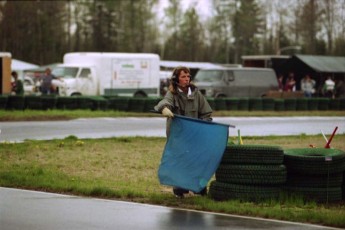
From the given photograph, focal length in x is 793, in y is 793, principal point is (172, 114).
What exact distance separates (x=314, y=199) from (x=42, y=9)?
80465 mm

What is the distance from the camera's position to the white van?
1644 inches

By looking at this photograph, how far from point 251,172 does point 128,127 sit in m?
15.3

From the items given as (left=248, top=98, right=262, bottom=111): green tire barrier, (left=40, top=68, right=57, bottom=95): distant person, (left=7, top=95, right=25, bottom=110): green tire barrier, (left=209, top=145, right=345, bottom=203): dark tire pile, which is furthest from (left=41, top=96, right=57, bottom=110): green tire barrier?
(left=209, top=145, right=345, bottom=203): dark tire pile

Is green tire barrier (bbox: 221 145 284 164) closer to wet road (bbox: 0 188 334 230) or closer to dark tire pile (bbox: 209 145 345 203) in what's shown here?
dark tire pile (bbox: 209 145 345 203)

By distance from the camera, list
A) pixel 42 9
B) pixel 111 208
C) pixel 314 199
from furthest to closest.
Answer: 1. pixel 42 9
2. pixel 314 199
3. pixel 111 208

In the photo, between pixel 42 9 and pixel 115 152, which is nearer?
pixel 115 152

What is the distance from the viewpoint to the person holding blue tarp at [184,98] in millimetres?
10688

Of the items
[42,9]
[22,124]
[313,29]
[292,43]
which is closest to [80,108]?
[22,124]

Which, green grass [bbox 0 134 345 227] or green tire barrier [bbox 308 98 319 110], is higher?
green tire barrier [bbox 308 98 319 110]

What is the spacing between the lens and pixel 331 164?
406 inches

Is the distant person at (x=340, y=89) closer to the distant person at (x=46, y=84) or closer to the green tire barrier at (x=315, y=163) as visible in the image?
the distant person at (x=46, y=84)

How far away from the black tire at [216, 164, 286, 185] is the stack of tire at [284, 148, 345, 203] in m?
0.25

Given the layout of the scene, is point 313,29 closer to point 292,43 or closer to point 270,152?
point 292,43

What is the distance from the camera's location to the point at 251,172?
33.1 ft
